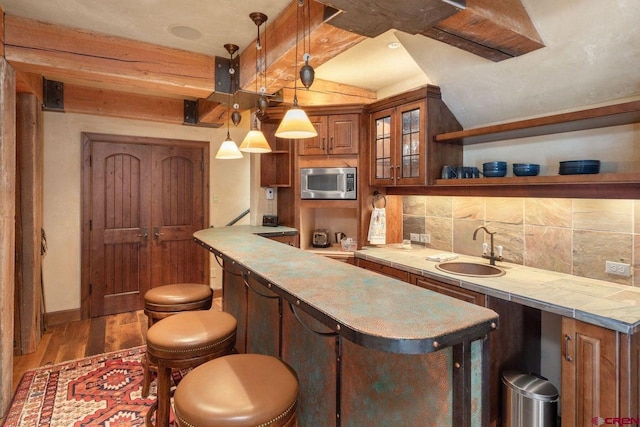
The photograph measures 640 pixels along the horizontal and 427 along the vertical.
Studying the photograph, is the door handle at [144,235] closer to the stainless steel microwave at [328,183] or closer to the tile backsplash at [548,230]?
the stainless steel microwave at [328,183]

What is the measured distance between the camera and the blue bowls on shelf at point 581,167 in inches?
83.3

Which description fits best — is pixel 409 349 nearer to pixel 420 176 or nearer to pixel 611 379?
pixel 611 379

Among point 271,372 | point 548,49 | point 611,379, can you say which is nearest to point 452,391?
point 271,372

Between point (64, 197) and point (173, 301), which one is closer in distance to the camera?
point (173, 301)

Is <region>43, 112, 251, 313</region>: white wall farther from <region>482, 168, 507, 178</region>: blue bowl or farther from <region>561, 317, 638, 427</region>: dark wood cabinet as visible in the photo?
<region>561, 317, 638, 427</region>: dark wood cabinet

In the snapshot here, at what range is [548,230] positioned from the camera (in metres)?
2.50

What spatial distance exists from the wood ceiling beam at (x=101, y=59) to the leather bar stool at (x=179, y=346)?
1.88m

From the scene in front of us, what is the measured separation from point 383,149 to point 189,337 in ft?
8.15

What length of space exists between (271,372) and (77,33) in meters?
2.64

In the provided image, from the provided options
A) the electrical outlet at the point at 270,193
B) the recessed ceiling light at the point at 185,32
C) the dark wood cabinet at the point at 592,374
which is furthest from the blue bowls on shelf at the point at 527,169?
the electrical outlet at the point at 270,193

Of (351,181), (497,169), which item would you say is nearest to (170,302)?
(351,181)

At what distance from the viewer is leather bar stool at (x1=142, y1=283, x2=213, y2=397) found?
2.41 metres

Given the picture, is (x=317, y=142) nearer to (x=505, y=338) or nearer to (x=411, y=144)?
(x=411, y=144)

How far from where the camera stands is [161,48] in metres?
2.70
